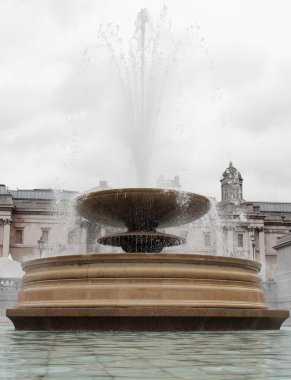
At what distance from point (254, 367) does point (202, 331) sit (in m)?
3.94

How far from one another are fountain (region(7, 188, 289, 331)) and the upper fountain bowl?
168 cm

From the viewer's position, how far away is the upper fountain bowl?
966 cm

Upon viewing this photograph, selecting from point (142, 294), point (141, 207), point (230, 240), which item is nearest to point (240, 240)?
point (230, 240)

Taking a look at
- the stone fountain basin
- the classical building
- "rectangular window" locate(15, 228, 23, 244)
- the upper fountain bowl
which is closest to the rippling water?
the stone fountain basin

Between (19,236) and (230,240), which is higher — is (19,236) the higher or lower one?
the higher one

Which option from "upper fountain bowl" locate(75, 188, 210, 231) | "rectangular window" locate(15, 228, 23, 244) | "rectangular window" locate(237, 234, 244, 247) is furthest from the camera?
"rectangular window" locate(237, 234, 244, 247)

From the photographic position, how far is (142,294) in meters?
7.76

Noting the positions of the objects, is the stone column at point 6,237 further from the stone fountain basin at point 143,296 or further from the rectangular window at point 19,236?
the stone fountain basin at point 143,296

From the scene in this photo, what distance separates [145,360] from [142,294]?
3.82 m

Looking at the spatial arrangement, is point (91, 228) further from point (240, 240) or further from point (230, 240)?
point (240, 240)

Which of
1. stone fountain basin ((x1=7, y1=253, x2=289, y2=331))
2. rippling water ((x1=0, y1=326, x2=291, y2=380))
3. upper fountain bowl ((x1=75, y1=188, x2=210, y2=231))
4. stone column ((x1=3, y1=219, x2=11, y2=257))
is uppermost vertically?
stone column ((x1=3, y1=219, x2=11, y2=257))

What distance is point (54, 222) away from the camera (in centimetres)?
5734

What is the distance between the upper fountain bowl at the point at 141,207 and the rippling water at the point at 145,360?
168 inches

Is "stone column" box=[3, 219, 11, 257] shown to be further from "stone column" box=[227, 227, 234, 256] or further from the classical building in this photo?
"stone column" box=[227, 227, 234, 256]
